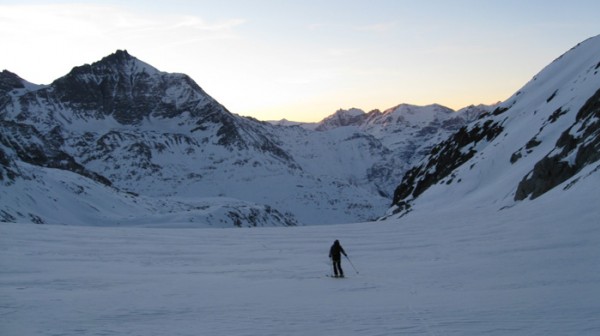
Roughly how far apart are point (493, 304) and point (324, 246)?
18557mm

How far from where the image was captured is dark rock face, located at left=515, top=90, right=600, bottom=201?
1396 inches

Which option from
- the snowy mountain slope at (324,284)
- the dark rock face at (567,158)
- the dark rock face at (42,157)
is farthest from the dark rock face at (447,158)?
the dark rock face at (42,157)

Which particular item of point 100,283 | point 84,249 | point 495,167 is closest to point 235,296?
point 100,283

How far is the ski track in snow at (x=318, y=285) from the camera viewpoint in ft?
37.2

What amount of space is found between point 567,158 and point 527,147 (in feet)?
53.3

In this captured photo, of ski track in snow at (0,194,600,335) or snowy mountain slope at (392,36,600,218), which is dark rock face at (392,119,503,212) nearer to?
snowy mountain slope at (392,36,600,218)

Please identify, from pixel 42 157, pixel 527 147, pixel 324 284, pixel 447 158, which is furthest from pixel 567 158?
pixel 42 157

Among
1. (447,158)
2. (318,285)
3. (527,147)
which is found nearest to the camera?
(318,285)

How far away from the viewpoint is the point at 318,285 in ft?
58.0

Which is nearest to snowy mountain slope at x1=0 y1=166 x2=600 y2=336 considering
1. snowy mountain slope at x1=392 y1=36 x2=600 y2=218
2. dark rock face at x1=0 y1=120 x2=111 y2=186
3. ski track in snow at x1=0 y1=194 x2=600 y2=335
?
ski track in snow at x1=0 y1=194 x2=600 y2=335

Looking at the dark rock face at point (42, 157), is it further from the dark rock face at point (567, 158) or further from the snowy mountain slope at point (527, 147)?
the dark rock face at point (567, 158)

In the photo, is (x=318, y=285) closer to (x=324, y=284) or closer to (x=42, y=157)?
(x=324, y=284)

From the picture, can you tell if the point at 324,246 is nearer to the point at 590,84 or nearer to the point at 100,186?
the point at 590,84

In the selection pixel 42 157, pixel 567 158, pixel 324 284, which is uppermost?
pixel 42 157
